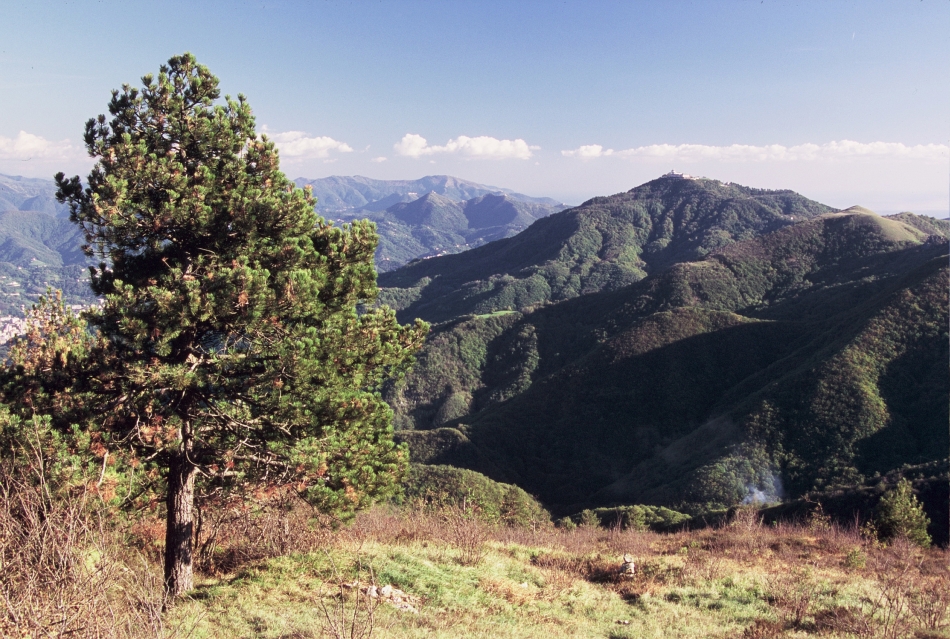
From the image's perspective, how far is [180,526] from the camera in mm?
8773

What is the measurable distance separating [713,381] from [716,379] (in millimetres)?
478

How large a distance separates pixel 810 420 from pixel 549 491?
85.9 ft

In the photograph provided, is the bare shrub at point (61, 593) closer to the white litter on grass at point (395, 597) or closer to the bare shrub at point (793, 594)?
the white litter on grass at point (395, 597)

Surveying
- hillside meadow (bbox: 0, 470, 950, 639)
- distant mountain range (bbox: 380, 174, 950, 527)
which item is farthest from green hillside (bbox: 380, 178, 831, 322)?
hillside meadow (bbox: 0, 470, 950, 639)

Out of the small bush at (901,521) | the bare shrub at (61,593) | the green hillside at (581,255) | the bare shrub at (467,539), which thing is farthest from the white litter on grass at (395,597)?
the green hillside at (581,255)

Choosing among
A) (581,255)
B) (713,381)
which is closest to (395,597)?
(713,381)

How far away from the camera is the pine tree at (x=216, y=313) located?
25.6ft

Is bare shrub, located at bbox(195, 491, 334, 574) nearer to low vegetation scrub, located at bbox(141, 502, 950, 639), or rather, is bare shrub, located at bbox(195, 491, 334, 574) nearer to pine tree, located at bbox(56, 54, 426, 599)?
low vegetation scrub, located at bbox(141, 502, 950, 639)

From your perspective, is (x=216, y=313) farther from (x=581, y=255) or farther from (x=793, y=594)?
(x=581, y=255)

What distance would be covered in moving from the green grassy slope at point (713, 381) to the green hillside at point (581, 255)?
38.4m

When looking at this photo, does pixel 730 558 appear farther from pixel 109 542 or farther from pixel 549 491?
pixel 549 491

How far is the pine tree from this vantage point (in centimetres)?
780

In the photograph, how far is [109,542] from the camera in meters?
7.66

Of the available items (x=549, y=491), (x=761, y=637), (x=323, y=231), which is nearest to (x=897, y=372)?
(x=549, y=491)
